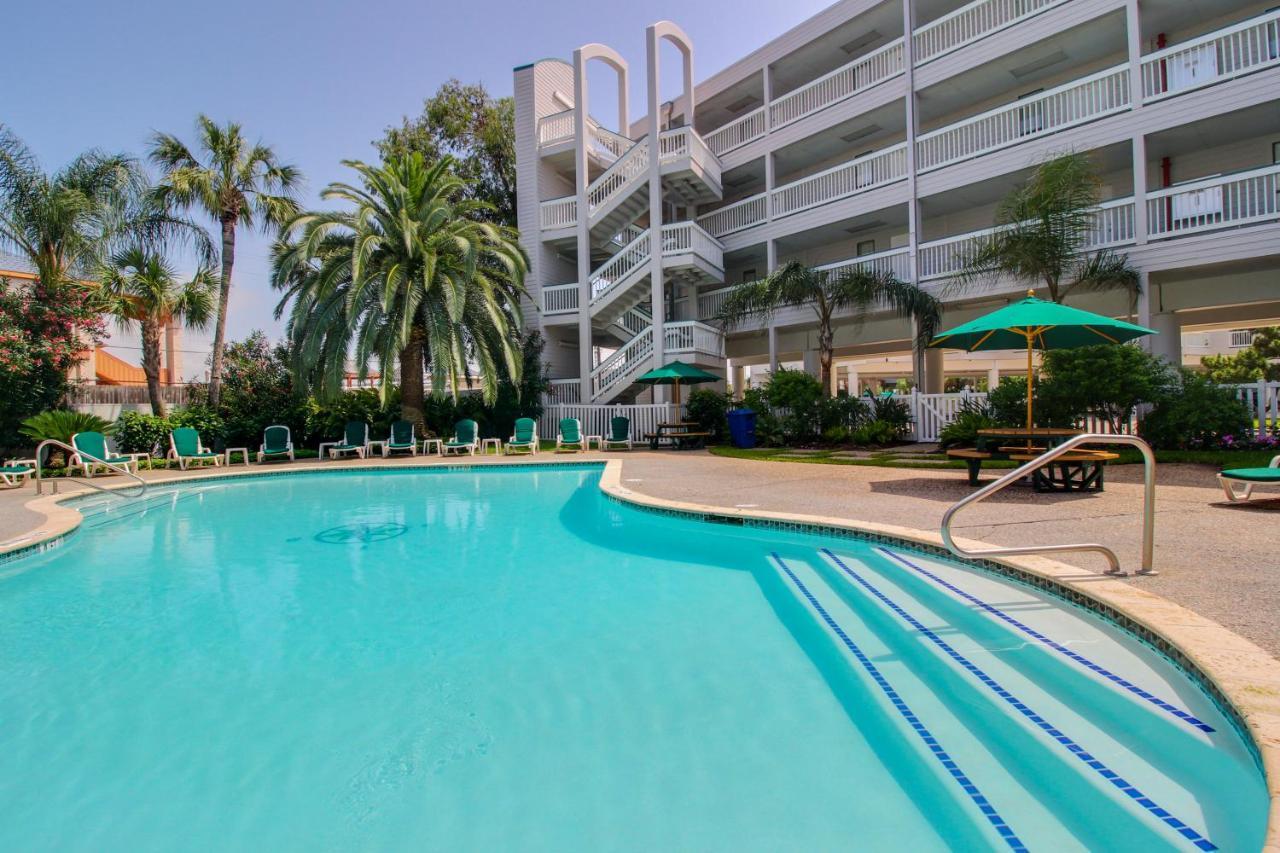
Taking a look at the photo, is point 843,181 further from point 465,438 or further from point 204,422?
point 204,422

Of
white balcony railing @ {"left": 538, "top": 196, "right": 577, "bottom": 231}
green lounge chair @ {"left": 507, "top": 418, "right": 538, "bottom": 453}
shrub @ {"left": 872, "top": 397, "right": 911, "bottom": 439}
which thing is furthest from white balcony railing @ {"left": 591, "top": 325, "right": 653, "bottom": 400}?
shrub @ {"left": 872, "top": 397, "right": 911, "bottom": 439}

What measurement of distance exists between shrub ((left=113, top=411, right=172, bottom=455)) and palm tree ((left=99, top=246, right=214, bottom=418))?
2.48 ft

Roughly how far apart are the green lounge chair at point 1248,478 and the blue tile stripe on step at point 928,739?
16.1ft

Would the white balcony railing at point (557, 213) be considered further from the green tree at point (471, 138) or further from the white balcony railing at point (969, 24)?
the white balcony railing at point (969, 24)

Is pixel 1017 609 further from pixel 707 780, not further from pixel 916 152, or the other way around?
pixel 916 152

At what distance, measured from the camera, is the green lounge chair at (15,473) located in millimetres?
12242

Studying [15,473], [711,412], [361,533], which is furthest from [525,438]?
[15,473]

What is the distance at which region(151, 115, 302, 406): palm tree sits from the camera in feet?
56.5

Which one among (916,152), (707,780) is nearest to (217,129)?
(916,152)

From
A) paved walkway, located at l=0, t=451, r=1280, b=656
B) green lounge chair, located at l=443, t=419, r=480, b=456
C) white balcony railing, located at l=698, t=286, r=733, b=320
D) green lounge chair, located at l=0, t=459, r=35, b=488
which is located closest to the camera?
paved walkway, located at l=0, t=451, r=1280, b=656

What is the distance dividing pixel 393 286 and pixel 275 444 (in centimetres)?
514

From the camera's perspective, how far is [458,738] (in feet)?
10.7

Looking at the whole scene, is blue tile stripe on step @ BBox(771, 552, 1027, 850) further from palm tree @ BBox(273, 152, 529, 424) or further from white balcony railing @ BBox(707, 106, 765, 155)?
white balcony railing @ BBox(707, 106, 765, 155)

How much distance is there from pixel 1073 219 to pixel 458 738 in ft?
47.3
